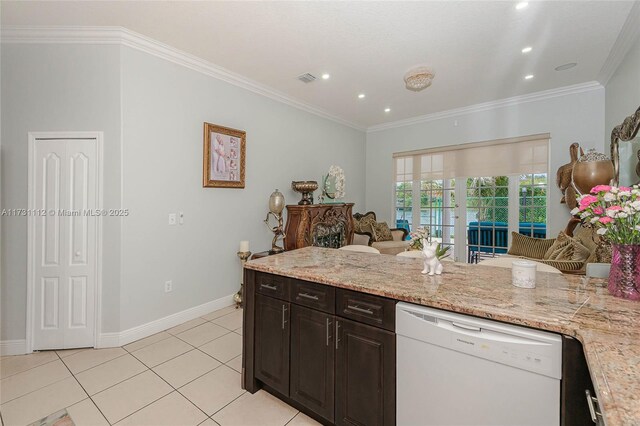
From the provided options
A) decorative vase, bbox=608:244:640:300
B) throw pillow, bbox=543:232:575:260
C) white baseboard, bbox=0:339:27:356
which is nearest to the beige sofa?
throw pillow, bbox=543:232:575:260

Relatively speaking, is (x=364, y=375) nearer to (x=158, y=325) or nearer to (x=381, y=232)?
(x=158, y=325)

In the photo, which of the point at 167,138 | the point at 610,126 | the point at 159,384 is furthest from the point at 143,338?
the point at 610,126

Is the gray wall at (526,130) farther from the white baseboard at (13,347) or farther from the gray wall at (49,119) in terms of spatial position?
the white baseboard at (13,347)

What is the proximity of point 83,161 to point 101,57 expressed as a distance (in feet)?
3.20

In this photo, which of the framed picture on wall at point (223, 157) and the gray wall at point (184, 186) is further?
the framed picture on wall at point (223, 157)

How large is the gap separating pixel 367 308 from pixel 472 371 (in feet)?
1.69

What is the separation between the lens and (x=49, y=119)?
2645mm

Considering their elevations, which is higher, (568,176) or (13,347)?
(568,176)

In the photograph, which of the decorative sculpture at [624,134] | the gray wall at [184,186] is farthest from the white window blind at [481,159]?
the gray wall at [184,186]

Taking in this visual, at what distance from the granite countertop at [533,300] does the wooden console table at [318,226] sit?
1.95 metres

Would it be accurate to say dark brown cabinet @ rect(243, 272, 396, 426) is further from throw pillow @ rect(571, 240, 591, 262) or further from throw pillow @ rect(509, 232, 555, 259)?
throw pillow @ rect(509, 232, 555, 259)

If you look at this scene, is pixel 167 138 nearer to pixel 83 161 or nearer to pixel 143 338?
pixel 83 161

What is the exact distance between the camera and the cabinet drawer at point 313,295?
1.64 m

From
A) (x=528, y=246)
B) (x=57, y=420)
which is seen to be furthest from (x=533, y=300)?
(x=528, y=246)
